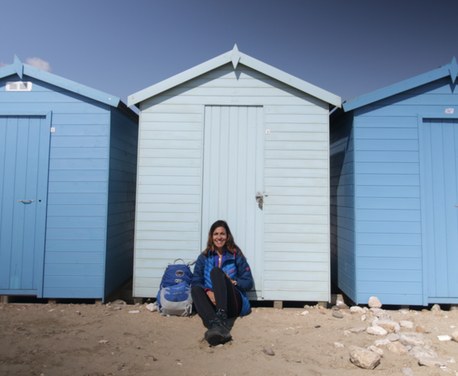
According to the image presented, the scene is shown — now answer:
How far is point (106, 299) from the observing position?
16.1 ft

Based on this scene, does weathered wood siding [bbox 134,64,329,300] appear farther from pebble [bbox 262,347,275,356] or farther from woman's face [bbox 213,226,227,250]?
pebble [bbox 262,347,275,356]

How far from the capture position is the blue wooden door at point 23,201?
468cm

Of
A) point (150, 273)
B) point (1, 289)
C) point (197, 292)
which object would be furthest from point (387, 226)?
point (1, 289)

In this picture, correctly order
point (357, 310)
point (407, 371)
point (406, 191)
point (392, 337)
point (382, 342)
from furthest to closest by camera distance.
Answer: point (406, 191) → point (357, 310) → point (392, 337) → point (382, 342) → point (407, 371)

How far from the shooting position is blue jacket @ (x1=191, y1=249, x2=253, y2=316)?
418 cm

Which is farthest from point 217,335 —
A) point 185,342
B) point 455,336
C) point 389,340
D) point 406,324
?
point 455,336

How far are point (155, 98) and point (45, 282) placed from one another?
313 cm

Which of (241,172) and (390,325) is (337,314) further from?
(241,172)

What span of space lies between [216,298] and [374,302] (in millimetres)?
2337

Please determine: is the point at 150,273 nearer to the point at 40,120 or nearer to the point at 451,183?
the point at 40,120

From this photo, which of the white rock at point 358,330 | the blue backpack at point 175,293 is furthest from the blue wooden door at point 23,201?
the white rock at point 358,330

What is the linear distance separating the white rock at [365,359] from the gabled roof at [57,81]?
4.33 meters

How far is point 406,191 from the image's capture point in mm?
4637

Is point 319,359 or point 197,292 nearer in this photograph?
point 319,359
